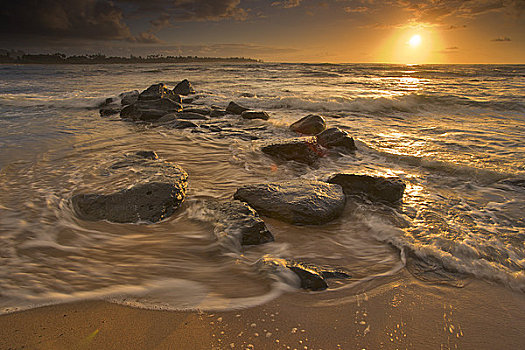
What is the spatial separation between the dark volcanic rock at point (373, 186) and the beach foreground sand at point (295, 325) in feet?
5.34

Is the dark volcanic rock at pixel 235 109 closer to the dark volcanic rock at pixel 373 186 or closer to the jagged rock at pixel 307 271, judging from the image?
the dark volcanic rock at pixel 373 186

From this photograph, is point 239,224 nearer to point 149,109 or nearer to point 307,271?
point 307,271

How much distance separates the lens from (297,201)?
300cm

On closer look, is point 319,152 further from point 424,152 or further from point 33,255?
point 33,255

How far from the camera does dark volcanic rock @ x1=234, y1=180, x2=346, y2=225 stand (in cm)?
292

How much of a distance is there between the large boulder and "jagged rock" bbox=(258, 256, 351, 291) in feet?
4.47

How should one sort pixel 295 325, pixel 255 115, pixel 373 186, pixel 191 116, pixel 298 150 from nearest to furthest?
1. pixel 295 325
2. pixel 373 186
3. pixel 298 150
4. pixel 255 115
5. pixel 191 116

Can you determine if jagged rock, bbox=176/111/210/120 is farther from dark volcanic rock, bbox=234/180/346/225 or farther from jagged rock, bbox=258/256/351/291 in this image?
jagged rock, bbox=258/256/351/291

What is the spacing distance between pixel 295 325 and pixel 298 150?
3.74 metres

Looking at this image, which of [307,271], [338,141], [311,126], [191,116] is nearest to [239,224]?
[307,271]

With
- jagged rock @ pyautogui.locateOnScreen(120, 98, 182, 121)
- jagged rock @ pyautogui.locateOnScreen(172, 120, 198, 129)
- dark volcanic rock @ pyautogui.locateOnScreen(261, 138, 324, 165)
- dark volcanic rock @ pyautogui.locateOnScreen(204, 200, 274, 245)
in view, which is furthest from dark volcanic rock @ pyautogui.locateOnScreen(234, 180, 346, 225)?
jagged rock @ pyautogui.locateOnScreen(120, 98, 182, 121)

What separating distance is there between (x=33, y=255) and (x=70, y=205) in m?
0.99

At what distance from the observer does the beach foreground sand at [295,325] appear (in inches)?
56.5

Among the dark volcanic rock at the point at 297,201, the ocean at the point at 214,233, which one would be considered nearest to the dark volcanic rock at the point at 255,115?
the ocean at the point at 214,233
